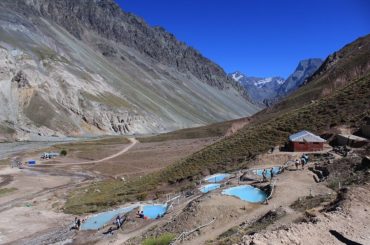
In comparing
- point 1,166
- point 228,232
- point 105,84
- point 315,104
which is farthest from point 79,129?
point 228,232

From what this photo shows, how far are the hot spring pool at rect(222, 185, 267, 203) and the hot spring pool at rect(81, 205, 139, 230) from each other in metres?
9.77

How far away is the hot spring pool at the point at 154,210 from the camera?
31.9 metres

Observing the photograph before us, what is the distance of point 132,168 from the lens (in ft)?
260

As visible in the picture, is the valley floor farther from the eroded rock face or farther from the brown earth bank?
the eroded rock face

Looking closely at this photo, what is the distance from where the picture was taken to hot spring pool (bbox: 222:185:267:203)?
2767cm

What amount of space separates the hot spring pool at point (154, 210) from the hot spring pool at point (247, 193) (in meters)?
5.29

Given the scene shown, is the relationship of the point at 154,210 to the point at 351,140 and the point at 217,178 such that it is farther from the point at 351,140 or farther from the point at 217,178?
the point at 351,140

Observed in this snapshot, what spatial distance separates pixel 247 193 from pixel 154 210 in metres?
7.89

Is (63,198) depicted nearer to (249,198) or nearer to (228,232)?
(249,198)

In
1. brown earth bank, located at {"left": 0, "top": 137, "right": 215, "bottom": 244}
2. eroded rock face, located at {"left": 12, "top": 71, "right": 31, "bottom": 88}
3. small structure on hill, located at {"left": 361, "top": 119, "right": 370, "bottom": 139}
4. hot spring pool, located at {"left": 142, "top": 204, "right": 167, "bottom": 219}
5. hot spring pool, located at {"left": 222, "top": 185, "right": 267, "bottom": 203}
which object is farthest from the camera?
eroded rock face, located at {"left": 12, "top": 71, "right": 31, "bottom": 88}

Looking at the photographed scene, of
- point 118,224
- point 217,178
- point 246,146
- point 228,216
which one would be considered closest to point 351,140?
point 217,178

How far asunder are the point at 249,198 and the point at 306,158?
971 centimetres

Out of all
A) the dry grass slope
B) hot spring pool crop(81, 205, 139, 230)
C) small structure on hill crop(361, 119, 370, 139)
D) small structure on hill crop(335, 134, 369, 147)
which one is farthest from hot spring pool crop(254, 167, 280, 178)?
hot spring pool crop(81, 205, 139, 230)

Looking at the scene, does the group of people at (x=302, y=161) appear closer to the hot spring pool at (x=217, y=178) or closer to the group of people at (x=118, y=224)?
the hot spring pool at (x=217, y=178)
